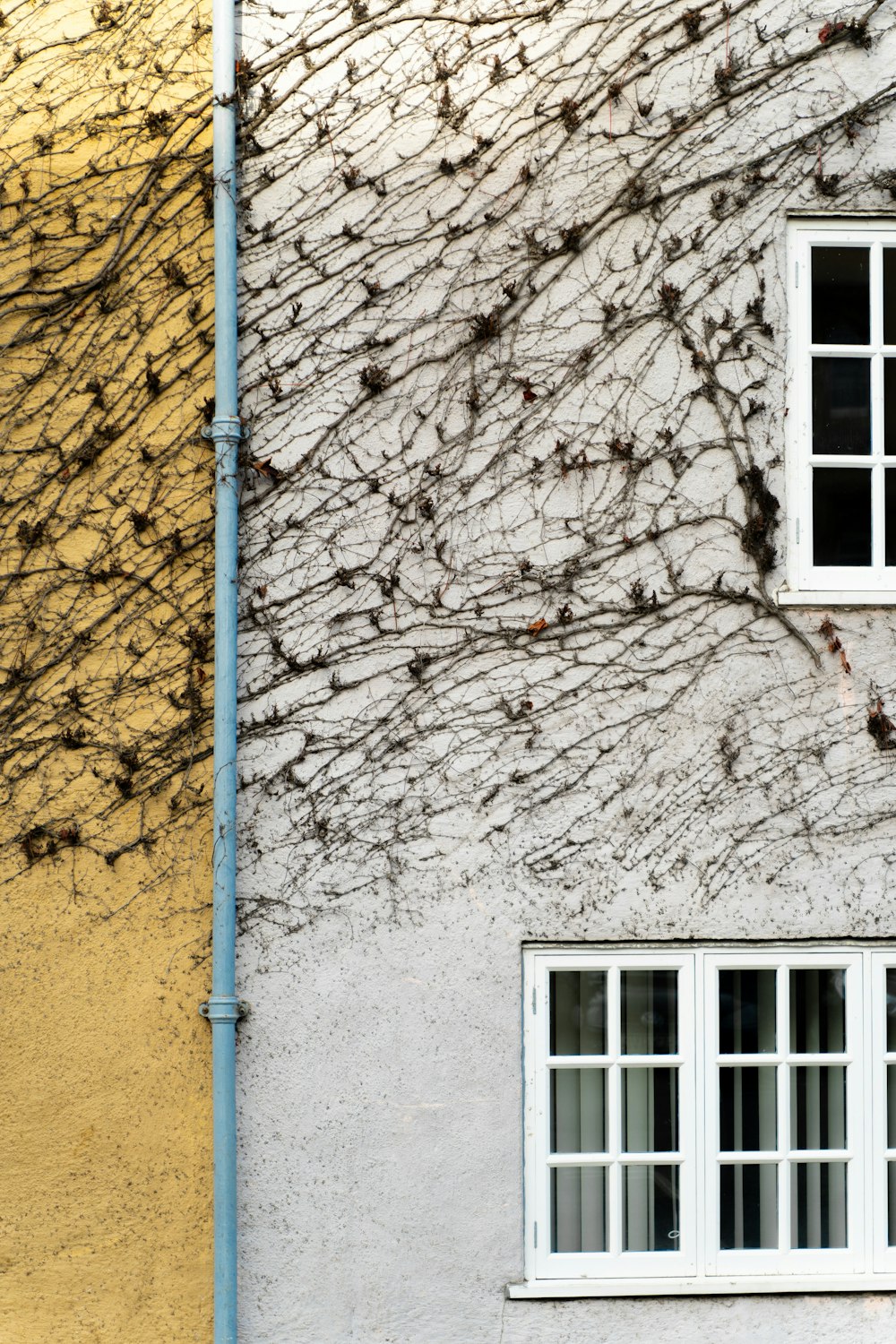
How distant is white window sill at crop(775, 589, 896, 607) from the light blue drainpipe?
2046 millimetres

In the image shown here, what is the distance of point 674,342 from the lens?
4645mm

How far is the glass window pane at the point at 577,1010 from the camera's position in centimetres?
460

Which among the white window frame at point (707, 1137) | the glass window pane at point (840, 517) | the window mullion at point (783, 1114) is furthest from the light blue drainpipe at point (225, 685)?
the glass window pane at point (840, 517)

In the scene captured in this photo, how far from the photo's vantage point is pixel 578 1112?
4594 millimetres

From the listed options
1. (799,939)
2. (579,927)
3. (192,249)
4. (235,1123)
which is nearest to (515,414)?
(192,249)

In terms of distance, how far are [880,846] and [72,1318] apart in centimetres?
339

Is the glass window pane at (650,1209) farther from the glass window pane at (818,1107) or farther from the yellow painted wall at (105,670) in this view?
the yellow painted wall at (105,670)

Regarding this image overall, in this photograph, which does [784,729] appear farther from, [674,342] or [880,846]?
[674,342]

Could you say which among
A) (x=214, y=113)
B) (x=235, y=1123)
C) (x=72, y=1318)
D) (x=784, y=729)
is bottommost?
(x=72, y=1318)

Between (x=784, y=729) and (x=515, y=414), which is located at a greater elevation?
(x=515, y=414)

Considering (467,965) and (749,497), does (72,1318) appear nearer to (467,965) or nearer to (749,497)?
(467,965)

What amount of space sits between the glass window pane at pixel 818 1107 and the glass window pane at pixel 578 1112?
72cm

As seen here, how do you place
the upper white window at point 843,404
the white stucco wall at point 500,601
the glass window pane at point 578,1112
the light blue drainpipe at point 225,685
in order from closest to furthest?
the light blue drainpipe at point 225,685 < the white stucco wall at point 500,601 < the glass window pane at point 578,1112 < the upper white window at point 843,404

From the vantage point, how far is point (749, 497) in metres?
4.64
